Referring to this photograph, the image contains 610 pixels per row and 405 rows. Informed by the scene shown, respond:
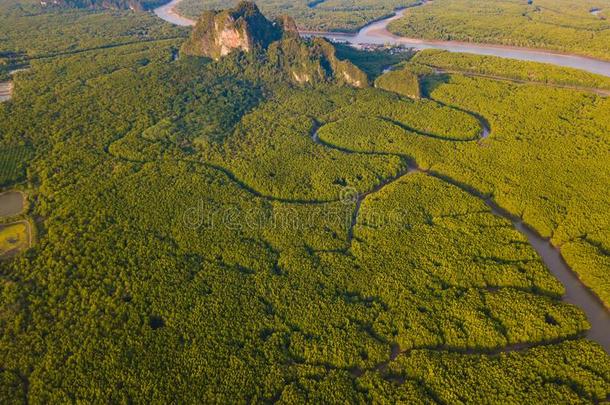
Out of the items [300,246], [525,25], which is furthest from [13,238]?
[525,25]

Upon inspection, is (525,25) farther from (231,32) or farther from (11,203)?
(11,203)

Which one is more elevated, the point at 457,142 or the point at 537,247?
the point at 457,142

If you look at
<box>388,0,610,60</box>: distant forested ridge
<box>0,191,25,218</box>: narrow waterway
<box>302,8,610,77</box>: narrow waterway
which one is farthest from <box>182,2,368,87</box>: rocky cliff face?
<box>388,0,610,60</box>: distant forested ridge

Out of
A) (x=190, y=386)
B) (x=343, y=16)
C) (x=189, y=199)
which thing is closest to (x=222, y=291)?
(x=190, y=386)

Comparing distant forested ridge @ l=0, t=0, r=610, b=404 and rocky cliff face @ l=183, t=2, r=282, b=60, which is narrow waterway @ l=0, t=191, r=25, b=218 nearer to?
distant forested ridge @ l=0, t=0, r=610, b=404

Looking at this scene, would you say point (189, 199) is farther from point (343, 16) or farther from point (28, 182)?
point (343, 16)

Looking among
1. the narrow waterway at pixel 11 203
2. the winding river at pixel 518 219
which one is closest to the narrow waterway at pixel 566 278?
the winding river at pixel 518 219
